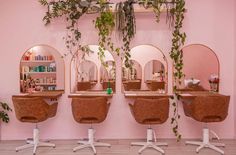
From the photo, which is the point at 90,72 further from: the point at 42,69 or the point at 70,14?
the point at 70,14

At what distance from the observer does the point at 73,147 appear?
14.8ft

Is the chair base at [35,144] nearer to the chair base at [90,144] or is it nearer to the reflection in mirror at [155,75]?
the chair base at [90,144]

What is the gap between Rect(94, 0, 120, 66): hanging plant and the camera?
181 inches

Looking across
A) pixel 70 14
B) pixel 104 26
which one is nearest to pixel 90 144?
pixel 104 26

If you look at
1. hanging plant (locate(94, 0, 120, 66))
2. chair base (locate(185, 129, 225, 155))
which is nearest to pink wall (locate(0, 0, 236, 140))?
hanging plant (locate(94, 0, 120, 66))

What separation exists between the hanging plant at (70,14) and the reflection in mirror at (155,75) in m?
1.30

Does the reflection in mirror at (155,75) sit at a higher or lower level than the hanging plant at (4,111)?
higher

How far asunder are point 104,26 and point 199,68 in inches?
72.4

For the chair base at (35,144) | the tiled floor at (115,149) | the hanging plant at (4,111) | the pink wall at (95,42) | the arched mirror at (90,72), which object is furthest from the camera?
the arched mirror at (90,72)

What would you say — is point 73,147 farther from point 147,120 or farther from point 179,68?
point 179,68

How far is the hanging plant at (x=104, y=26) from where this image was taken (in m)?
4.60

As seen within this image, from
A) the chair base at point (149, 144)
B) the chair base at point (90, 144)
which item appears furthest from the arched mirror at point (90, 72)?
the chair base at point (149, 144)

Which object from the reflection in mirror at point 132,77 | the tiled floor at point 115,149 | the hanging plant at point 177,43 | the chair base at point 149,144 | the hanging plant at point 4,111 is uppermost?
the hanging plant at point 177,43

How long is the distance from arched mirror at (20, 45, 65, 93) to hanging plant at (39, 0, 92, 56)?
0.28 metres
